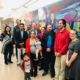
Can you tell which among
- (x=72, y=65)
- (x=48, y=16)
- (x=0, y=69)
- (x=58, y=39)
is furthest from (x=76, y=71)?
(x=0, y=69)

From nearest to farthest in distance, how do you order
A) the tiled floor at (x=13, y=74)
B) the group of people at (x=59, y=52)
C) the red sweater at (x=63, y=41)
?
the group of people at (x=59, y=52), the red sweater at (x=63, y=41), the tiled floor at (x=13, y=74)

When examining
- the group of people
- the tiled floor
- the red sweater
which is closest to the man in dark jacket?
the group of people

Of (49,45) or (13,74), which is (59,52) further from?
(13,74)

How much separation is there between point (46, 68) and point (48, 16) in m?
1.79

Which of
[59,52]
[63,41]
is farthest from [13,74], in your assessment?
[63,41]

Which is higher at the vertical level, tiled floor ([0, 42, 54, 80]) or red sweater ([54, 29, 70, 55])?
red sweater ([54, 29, 70, 55])

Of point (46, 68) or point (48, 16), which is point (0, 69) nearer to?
point (46, 68)

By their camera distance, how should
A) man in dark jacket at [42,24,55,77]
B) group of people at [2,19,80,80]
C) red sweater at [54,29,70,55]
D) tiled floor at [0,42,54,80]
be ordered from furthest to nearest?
tiled floor at [0,42,54,80] < man in dark jacket at [42,24,55,77] < red sweater at [54,29,70,55] < group of people at [2,19,80,80]

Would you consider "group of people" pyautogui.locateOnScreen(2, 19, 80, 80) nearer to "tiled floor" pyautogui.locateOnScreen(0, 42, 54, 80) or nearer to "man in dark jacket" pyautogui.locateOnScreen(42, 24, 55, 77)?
"man in dark jacket" pyautogui.locateOnScreen(42, 24, 55, 77)

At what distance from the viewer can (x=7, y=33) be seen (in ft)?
14.9

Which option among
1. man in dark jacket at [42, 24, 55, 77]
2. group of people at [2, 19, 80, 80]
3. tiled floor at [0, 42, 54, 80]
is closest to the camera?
group of people at [2, 19, 80, 80]

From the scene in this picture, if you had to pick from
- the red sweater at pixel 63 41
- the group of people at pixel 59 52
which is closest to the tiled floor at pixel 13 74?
the group of people at pixel 59 52

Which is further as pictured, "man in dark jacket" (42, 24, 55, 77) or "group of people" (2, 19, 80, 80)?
"man in dark jacket" (42, 24, 55, 77)

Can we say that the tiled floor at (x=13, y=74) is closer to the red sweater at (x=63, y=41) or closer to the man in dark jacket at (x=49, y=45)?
the man in dark jacket at (x=49, y=45)
